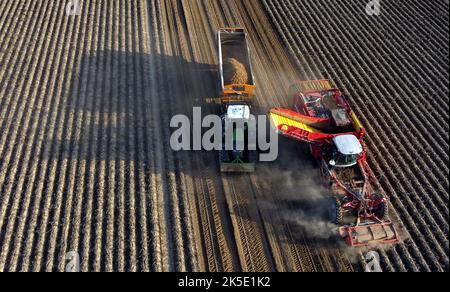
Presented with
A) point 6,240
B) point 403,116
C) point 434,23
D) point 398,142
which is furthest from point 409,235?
point 434,23

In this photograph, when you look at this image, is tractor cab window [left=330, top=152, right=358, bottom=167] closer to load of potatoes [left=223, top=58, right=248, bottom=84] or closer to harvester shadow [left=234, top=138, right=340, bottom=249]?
harvester shadow [left=234, top=138, right=340, bottom=249]

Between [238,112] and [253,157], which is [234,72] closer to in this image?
[238,112]

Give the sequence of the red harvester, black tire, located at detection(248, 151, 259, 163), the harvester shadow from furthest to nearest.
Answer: black tire, located at detection(248, 151, 259, 163) < the harvester shadow < the red harvester

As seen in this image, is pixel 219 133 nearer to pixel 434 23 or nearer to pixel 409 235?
pixel 409 235

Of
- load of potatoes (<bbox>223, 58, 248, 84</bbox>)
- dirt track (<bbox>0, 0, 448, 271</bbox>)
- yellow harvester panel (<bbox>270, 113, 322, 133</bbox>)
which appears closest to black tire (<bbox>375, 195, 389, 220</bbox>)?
dirt track (<bbox>0, 0, 448, 271</bbox>)

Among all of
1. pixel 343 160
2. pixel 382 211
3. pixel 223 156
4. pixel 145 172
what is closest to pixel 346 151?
pixel 343 160
